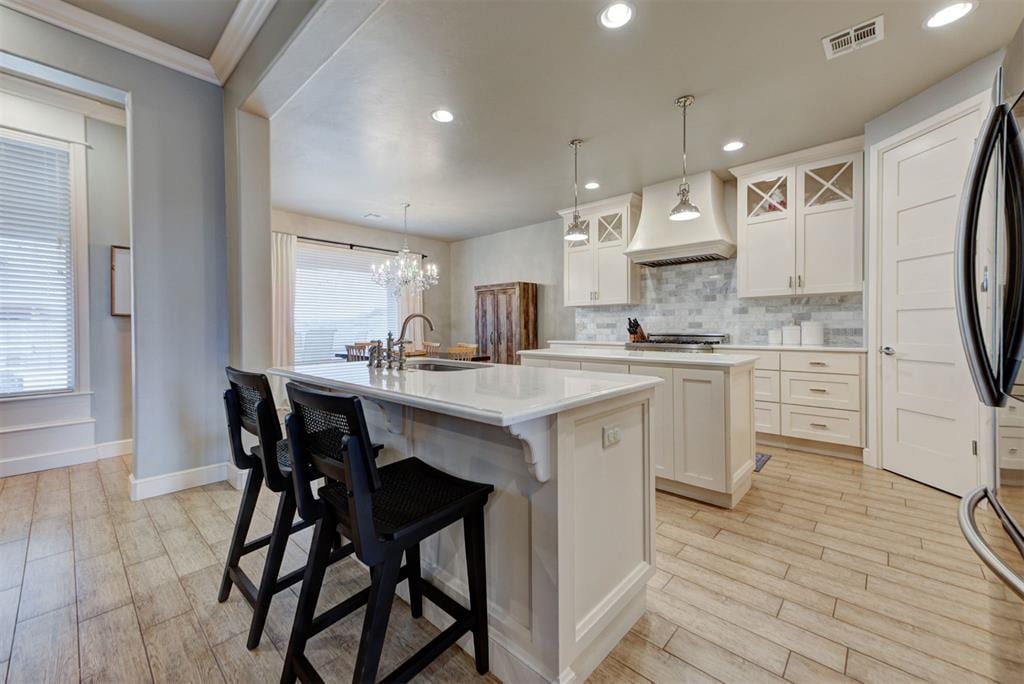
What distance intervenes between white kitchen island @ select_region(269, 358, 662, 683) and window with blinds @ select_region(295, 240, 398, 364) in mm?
4763

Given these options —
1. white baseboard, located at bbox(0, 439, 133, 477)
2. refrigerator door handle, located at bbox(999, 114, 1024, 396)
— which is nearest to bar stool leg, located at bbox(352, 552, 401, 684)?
refrigerator door handle, located at bbox(999, 114, 1024, 396)

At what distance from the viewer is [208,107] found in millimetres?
2820

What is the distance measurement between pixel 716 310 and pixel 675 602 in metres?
3.59

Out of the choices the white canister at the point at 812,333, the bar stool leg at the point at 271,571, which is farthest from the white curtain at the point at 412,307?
the bar stool leg at the point at 271,571

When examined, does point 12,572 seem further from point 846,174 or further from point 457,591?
point 846,174

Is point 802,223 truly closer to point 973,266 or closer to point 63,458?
point 973,266

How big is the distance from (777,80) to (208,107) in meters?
3.79

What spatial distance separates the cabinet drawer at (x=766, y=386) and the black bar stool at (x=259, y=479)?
12.4 ft

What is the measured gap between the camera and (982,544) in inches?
36.3

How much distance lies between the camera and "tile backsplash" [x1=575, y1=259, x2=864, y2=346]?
378 centimetres

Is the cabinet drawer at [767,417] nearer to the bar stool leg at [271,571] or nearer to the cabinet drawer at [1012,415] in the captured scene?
the cabinet drawer at [1012,415]

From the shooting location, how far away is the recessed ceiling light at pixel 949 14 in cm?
205

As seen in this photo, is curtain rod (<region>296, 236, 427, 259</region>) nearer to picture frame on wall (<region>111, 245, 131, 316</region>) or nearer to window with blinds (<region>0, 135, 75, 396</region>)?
picture frame on wall (<region>111, 245, 131, 316</region>)

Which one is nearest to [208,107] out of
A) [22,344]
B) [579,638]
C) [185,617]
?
[22,344]
